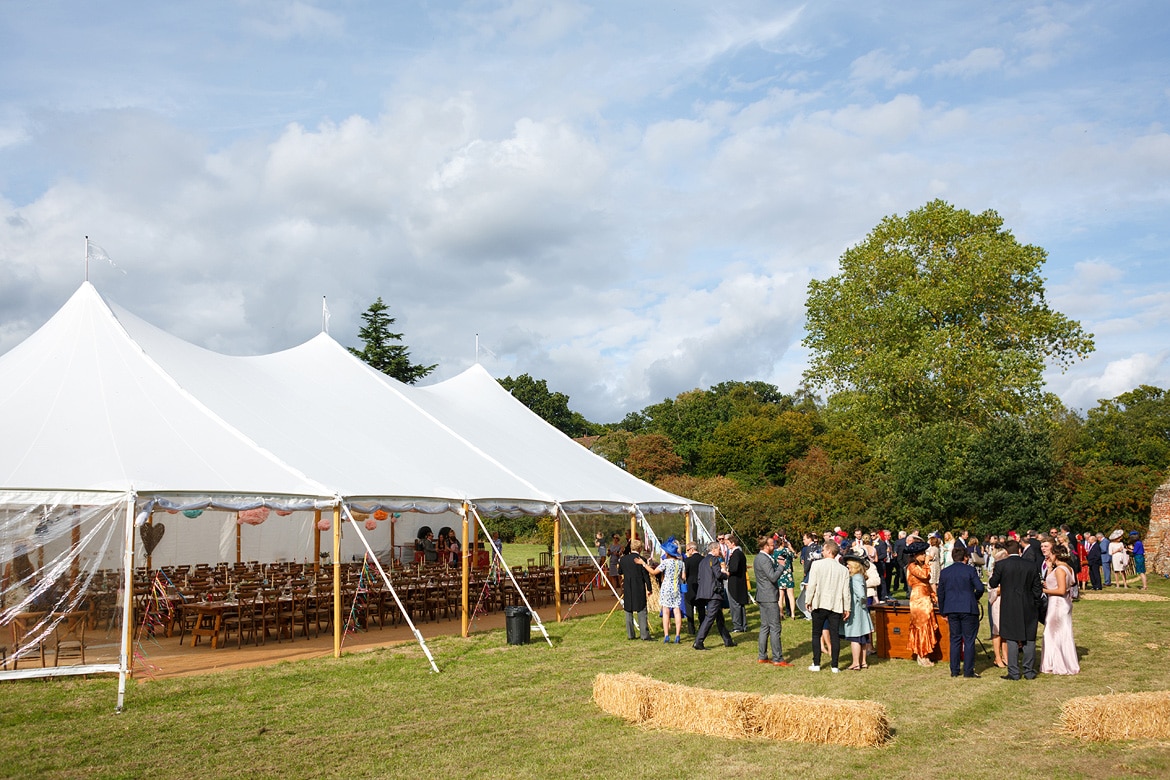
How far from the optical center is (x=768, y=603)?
9.86 m

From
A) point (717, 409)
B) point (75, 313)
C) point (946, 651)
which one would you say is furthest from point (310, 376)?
point (717, 409)

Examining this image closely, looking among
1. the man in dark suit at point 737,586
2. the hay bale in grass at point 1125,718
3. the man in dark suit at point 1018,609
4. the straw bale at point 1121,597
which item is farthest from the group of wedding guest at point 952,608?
the straw bale at point 1121,597

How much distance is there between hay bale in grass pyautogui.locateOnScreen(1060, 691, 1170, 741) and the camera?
6.21m

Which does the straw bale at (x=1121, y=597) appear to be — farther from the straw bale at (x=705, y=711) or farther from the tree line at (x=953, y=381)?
the straw bale at (x=705, y=711)

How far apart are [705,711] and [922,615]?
409cm

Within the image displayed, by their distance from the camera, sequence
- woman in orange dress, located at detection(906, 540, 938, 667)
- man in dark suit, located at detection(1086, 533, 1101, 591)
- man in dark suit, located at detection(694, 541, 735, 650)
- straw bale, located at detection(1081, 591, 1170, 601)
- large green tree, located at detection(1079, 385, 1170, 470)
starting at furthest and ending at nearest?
large green tree, located at detection(1079, 385, 1170, 470) → man in dark suit, located at detection(1086, 533, 1101, 591) → straw bale, located at detection(1081, 591, 1170, 601) → man in dark suit, located at detection(694, 541, 735, 650) → woman in orange dress, located at detection(906, 540, 938, 667)

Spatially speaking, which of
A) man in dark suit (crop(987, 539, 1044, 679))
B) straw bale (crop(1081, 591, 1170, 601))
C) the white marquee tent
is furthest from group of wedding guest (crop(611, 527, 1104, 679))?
straw bale (crop(1081, 591, 1170, 601))

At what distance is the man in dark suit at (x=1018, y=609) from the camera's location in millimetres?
8742

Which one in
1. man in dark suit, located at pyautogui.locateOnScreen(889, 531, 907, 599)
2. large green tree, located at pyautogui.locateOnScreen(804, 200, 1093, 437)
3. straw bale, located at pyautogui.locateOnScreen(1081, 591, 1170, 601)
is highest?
large green tree, located at pyautogui.locateOnScreen(804, 200, 1093, 437)

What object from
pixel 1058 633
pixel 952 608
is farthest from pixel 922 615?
pixel 1058 633

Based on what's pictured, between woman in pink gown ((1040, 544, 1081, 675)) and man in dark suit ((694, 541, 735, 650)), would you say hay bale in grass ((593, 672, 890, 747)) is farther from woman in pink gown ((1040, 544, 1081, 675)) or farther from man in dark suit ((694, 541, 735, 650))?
man in dark suit ((694, 541, 735, 650))

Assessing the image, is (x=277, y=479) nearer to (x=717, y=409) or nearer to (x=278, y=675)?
(x=278, y=675)

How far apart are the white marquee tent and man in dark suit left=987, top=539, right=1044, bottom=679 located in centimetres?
674

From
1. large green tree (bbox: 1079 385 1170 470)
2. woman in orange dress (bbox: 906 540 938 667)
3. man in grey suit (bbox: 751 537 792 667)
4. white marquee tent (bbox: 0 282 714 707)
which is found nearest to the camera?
white marquee tent (bbox: 0 282 714 707)
